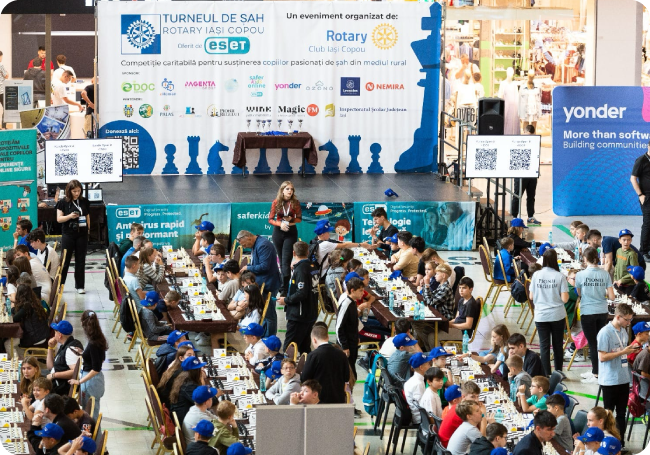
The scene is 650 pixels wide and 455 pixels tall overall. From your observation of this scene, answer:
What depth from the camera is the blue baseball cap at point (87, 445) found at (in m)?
8.47

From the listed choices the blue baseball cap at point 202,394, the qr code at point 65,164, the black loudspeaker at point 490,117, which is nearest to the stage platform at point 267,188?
the qr code at point 65,164

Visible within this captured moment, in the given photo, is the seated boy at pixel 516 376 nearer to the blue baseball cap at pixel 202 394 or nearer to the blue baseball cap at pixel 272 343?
the blue baseball cap at pixel 272 343

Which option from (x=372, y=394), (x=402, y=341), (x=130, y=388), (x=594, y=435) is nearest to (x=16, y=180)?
(x=130, y=388)

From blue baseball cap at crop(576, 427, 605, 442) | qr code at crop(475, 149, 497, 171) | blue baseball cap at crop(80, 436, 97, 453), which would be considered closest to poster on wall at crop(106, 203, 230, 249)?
qr code at crop(475, 149, 497, 171)

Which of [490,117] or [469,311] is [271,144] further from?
[469,311]

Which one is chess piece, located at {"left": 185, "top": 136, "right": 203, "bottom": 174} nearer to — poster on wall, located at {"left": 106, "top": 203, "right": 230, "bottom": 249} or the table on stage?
the table on stage

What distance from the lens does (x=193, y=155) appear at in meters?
21.8

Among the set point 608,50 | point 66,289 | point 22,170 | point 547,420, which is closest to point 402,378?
point 547,420

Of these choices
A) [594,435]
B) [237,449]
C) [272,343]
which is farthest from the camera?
[272,343]

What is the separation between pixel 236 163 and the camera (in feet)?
71.0

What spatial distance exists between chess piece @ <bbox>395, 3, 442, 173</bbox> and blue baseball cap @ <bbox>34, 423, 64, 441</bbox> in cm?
1449

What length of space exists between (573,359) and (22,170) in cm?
862

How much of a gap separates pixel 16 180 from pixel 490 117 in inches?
338

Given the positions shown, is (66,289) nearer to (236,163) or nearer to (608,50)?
(236,163)
